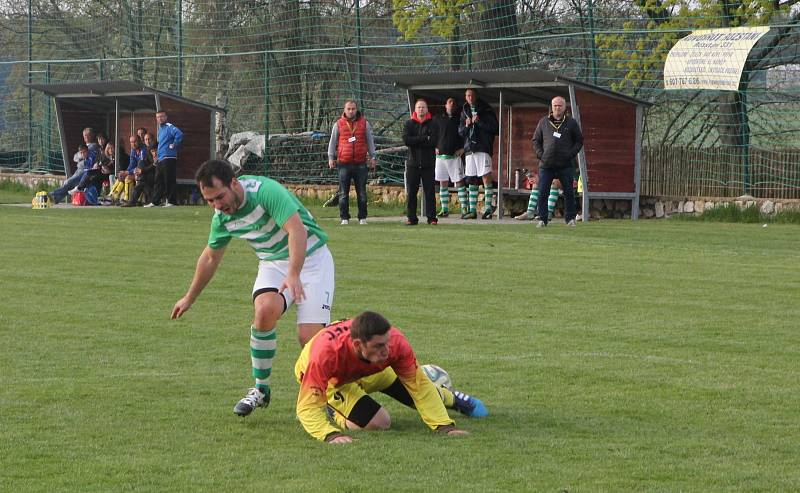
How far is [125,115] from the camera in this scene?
1250 inches

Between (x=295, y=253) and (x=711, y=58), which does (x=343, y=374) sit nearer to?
(x=295, y=253)

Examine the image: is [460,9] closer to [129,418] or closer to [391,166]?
[391,166]

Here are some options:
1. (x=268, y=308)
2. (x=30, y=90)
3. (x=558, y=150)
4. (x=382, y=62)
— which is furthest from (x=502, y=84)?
(x=268, y=308)

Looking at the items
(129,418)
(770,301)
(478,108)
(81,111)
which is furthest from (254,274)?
(81,111)

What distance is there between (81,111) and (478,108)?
12.6 metres

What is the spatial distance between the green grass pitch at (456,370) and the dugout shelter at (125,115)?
39.6ft

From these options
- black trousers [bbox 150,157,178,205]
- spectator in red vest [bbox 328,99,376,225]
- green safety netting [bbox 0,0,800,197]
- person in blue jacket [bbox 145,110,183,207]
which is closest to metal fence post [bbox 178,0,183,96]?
green safety netting [bbox 0,0,800,197]

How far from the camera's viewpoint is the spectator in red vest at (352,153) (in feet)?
68.4

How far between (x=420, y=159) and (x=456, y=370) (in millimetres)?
12144

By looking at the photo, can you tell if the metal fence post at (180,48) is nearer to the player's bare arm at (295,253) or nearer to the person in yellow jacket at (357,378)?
the player's bare arm at (295,253)

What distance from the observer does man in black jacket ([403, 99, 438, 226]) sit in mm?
20641

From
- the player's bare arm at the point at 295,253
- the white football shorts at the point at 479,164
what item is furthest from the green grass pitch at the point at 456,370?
the white football shorts at the point at 479,164

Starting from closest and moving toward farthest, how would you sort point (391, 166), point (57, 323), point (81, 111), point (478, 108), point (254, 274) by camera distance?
point (57, 323)
point (254, 274)
point (478, 108)
point (391, 166)
point (81, 111)

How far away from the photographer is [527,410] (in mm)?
7633
